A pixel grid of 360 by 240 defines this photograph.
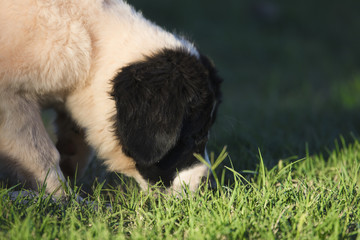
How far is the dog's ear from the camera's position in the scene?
108 inches

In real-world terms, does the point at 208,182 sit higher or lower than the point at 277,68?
higher

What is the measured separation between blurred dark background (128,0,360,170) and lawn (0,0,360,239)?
21 mm

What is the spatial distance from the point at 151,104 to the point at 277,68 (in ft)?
21.6

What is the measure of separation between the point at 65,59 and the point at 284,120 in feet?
10.1

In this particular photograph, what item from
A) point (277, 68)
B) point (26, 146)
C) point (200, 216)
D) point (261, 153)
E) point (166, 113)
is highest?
point (166, 113)

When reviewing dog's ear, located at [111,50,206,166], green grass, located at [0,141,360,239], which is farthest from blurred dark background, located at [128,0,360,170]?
green grass, located at [0,141,360,239]

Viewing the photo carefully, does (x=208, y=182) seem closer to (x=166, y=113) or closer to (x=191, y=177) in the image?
(x=191, y=177)

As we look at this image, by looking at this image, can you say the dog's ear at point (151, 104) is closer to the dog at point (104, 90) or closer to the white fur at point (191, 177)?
the dog at point (104, 90)

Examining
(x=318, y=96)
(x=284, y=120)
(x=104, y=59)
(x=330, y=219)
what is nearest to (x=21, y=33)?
(x=104, y=59)

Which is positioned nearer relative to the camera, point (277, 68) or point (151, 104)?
point (151, 104)

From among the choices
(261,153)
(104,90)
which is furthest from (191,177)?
(261,153)

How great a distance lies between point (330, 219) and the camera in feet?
7.41

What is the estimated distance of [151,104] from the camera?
274 cm

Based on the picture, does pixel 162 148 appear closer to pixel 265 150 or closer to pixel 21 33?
pixel 21 33
